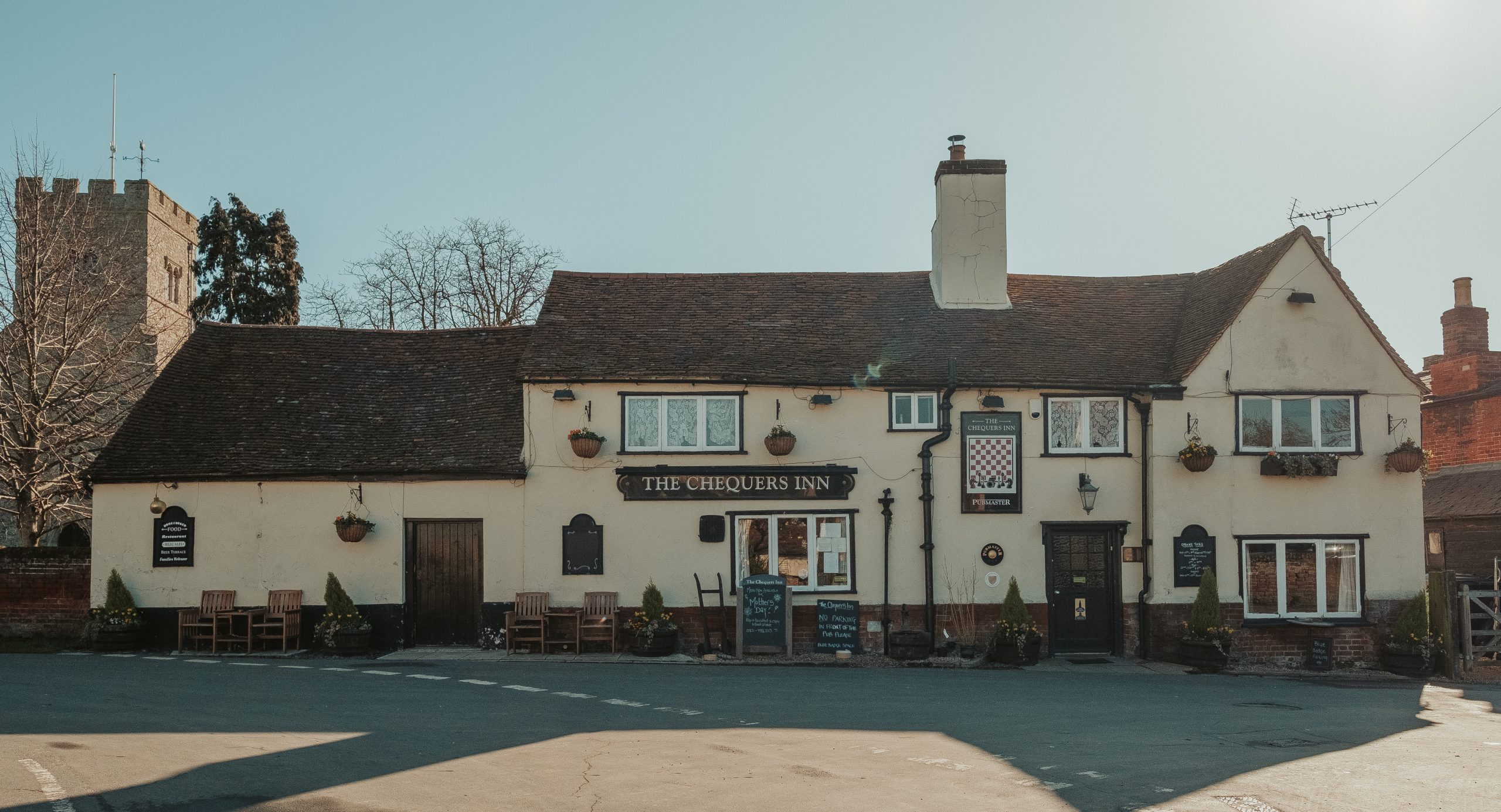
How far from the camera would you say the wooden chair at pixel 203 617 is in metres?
19.2

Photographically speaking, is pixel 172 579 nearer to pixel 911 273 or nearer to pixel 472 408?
pixel 472 408

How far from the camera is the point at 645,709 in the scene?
43.8 ft

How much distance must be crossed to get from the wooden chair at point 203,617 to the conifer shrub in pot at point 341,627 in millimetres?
1772

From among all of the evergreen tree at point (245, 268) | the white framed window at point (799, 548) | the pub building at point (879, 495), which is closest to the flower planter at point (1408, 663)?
the pub building at point (879, 495)

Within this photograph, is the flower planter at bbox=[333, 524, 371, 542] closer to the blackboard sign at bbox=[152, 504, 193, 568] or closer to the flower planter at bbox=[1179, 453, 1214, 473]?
the blackboard sign at bbox=[152, 504, 193, 568]

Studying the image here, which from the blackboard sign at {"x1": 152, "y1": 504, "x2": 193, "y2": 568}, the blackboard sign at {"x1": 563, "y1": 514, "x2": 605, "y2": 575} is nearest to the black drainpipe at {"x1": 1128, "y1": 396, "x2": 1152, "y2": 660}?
the blackboard sign at {"x1": 563, "y1": 514, "x2": 605, "y2": 575}

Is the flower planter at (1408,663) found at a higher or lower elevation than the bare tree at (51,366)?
lower

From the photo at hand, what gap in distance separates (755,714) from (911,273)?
12171 mm

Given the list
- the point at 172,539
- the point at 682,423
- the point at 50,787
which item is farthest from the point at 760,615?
the point at 50,787

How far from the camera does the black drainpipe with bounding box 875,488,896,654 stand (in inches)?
766

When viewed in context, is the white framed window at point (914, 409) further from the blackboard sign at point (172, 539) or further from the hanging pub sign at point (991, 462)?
the blackboard sign at point (172, 539)

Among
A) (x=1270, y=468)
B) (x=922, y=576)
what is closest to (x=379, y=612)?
(x=922, y=576)

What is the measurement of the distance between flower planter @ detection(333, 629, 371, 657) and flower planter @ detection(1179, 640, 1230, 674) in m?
13.4

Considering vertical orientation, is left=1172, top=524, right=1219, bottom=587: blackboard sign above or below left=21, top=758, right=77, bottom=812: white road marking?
above
